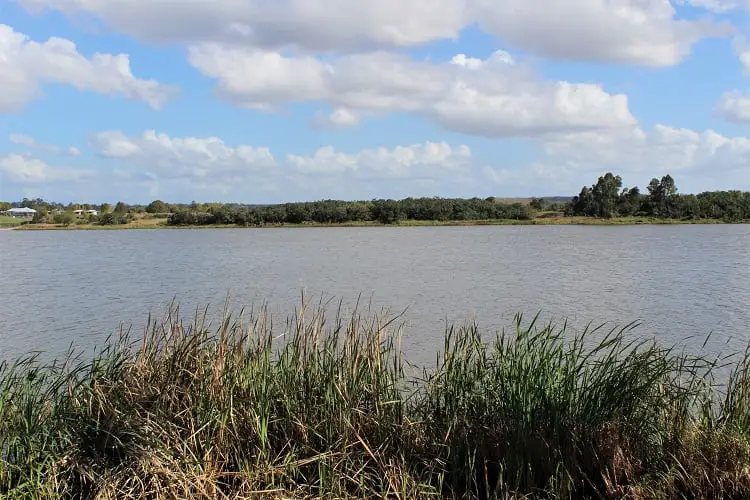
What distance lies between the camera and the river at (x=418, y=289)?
1616 centimetres

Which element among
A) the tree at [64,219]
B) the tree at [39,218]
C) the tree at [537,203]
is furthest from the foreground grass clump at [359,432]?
the tree at [39,218]

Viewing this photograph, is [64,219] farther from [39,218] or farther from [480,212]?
[480,212]

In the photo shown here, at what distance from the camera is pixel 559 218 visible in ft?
341

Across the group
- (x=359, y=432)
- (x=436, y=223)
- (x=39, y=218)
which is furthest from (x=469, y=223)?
(x=359, y=432)

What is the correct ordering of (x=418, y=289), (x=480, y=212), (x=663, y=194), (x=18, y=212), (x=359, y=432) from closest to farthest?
(x=359, y=432) → (x=418, y=289) → (x=663, y=194) → (x=480, y=212) → (x=18, y=212)

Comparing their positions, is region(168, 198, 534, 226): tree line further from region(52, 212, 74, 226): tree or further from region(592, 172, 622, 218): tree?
region(52, 212, 74, 226): tree

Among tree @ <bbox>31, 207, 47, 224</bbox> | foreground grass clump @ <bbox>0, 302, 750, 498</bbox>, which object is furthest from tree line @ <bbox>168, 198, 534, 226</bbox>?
foreground grass clump @ <bbox>0, 302, 750, 498</bbox>

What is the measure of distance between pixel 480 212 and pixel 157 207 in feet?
207

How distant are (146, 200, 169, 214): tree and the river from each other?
8521 cm

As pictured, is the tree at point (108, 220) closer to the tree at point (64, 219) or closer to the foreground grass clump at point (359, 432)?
the tree at point (64, 219)

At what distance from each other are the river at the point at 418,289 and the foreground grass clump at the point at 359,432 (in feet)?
14.5

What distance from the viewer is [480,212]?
10781cm

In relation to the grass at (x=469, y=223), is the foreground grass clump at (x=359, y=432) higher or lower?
higher

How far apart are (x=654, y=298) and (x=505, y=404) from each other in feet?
55.9
